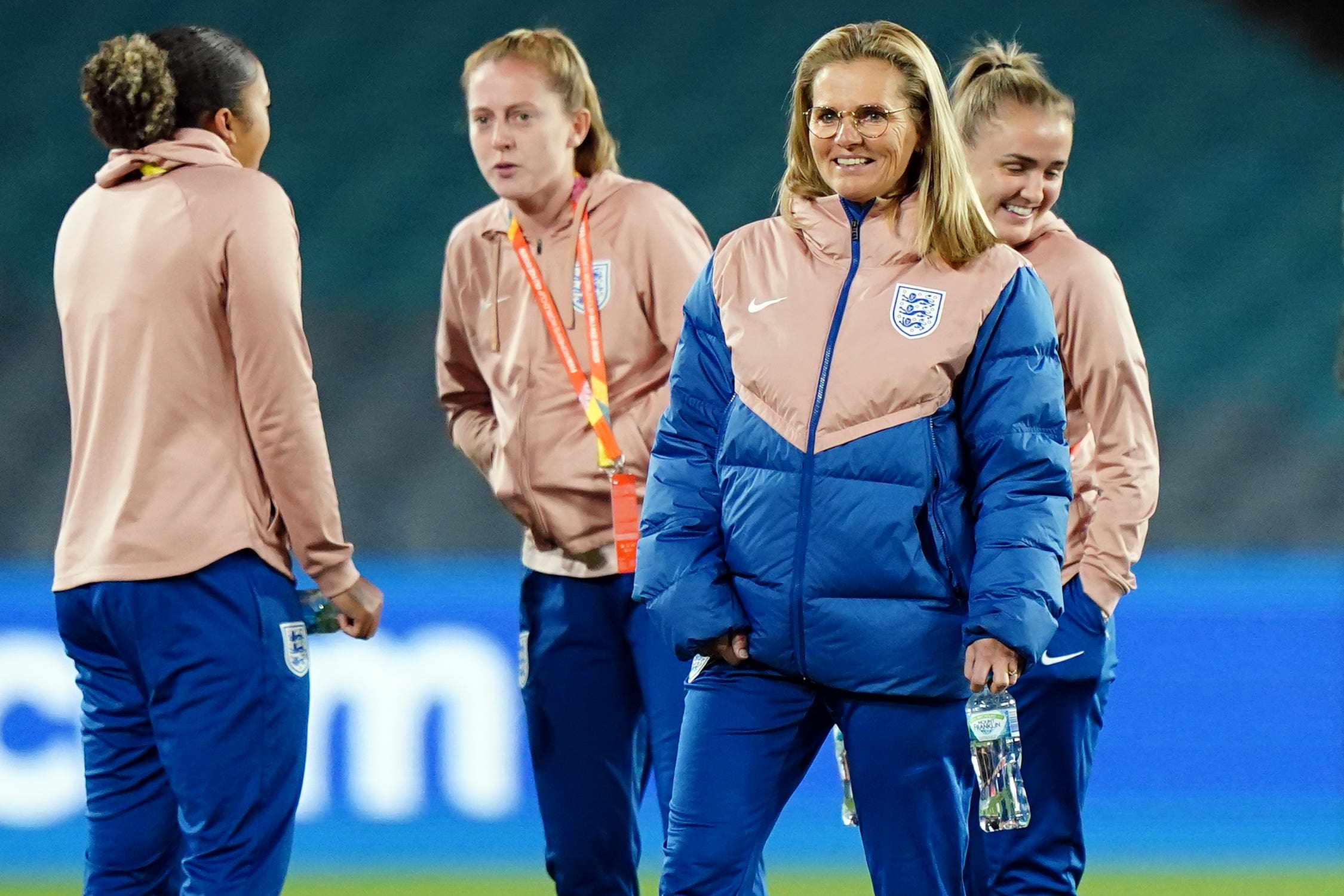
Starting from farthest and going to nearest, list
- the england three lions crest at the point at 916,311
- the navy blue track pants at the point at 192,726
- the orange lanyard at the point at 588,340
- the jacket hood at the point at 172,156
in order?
the orange lanyard at the point at 588,340 → the jacket hood at the point at 172,156 → the navy blue track pants at the point at 192,726 → the england three lions crest at the point at 916,311

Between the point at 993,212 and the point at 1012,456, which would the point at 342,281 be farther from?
the point at 1012,456

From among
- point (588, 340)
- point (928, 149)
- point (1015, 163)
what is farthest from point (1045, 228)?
point (588, 340)

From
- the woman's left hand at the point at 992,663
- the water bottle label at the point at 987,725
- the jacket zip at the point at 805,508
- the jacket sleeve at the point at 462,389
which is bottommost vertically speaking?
the water bottle label at the point at 987,725

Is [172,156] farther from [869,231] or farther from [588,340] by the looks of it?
[869,231]

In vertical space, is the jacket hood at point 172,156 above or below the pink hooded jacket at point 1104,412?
above

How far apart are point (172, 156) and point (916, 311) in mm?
1286

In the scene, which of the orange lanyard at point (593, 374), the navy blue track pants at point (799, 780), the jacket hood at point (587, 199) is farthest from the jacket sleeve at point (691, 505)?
the jacket hood at point (587, 199)

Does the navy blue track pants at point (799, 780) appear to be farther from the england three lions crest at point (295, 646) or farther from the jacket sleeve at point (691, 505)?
the england three lions crest at point (295, 646)

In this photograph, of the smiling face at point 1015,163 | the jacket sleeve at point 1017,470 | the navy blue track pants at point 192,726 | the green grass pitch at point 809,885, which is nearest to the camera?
the jacket sleeve at point 1017,470

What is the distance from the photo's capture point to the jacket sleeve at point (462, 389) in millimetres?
3756

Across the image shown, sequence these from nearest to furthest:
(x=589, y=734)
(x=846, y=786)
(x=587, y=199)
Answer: (x=846, y=786) < (x=589, y=734) < (x=587, y=199)

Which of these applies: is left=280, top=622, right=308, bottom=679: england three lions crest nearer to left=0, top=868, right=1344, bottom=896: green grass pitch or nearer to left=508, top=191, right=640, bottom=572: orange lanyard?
left=508, top=191, right=640, bottom=572: orange lanyard

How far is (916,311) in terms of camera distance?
8.79 ft

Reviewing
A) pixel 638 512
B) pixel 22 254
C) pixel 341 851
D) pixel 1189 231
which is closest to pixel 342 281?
pixel 22 254
